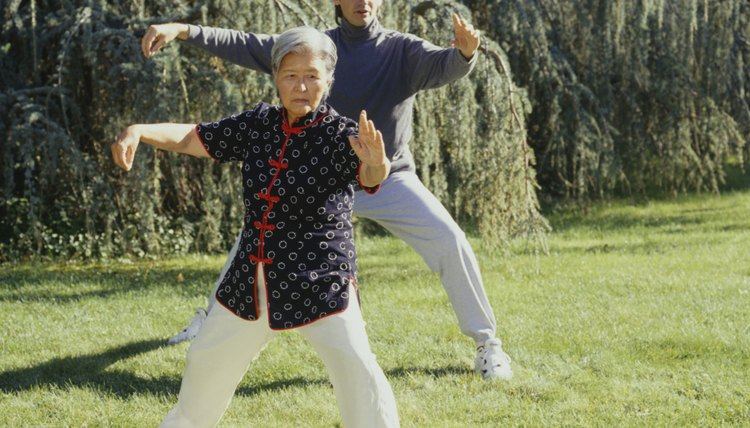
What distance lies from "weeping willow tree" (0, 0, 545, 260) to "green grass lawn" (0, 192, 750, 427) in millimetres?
358

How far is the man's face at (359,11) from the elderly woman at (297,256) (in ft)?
3.85

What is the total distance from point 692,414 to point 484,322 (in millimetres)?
948

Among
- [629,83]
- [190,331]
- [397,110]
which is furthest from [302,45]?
[629,83]

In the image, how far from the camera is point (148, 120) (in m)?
6.22

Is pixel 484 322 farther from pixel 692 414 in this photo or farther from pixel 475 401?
pixel 692 414

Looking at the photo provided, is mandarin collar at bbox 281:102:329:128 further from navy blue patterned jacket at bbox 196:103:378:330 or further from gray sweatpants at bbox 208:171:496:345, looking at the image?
gray sweatpants at bbox 208:171:496:345

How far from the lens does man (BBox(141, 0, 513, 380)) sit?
162 inches

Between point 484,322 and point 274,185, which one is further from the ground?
point 274,185

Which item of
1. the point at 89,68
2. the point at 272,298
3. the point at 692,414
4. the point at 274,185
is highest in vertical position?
the point at 89,68

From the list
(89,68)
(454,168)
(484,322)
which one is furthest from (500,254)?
(89,68)

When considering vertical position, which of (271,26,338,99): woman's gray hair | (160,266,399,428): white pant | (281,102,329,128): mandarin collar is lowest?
(160,266,399,428): white pant

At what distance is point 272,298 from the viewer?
2850mm

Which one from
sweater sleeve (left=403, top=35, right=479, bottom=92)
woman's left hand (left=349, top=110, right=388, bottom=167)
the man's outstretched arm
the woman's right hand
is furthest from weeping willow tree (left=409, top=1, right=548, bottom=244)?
the woman's right hand

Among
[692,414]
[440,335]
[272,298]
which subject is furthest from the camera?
[440,335]
